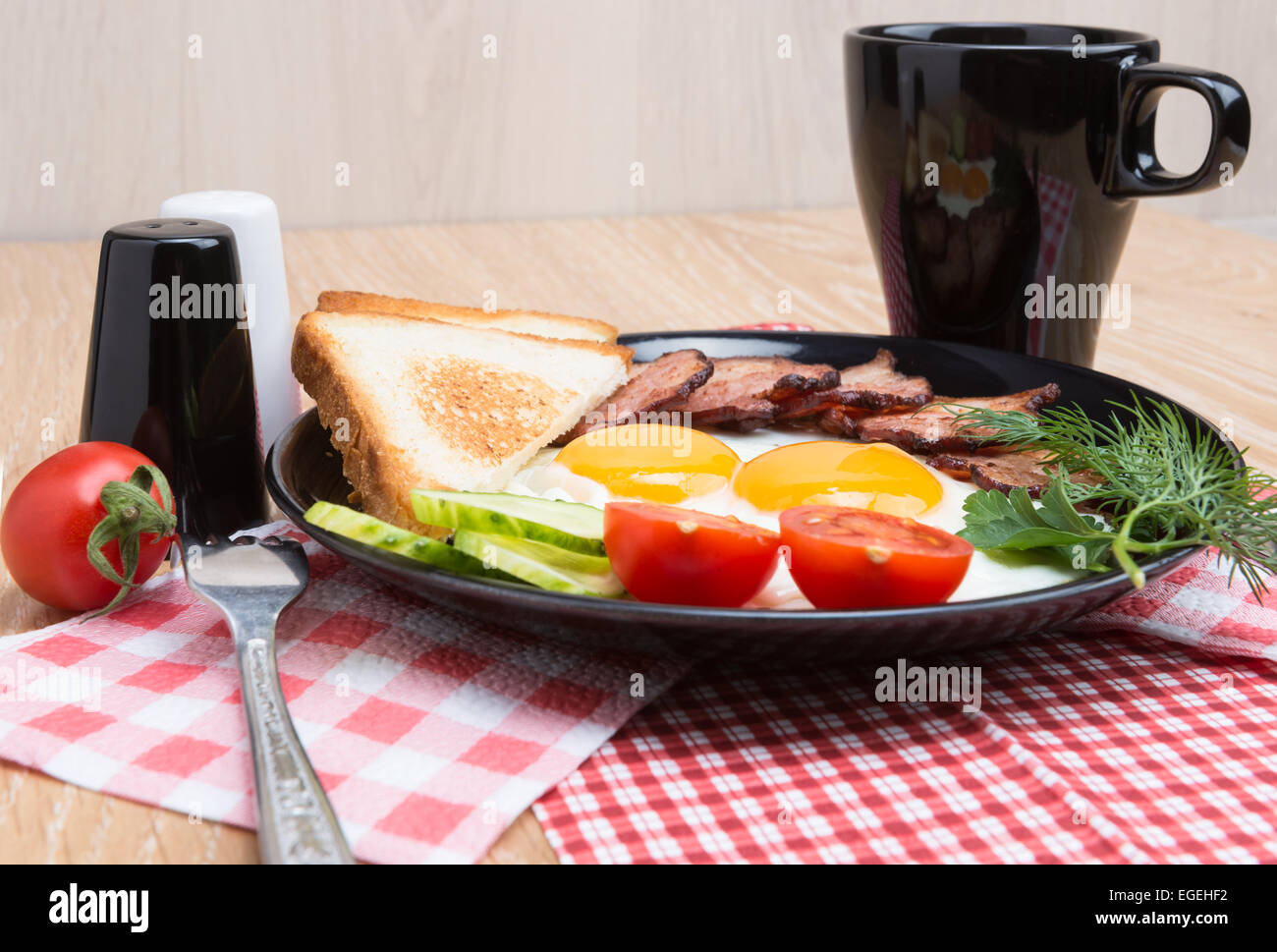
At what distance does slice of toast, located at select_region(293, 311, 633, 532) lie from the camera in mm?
1191

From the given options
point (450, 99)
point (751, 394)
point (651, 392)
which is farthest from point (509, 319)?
point (450, 99)

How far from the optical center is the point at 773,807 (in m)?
0.81

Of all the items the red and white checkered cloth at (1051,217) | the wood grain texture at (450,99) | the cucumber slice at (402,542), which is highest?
the wood grain texture at (450,99)

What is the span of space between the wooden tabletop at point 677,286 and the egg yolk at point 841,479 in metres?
0.53

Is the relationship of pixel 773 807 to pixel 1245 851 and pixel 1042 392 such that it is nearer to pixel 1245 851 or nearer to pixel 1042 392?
pixel 1245 851

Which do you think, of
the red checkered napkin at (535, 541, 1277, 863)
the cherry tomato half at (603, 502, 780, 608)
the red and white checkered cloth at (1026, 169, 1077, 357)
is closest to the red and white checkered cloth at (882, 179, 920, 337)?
the red and white checkered cloth at (1026, 169, 1077, 357)

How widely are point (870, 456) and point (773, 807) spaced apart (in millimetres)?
480

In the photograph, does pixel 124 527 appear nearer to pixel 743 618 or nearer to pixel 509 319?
pixel 743 618

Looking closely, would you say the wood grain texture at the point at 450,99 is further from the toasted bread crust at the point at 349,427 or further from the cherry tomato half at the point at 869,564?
the cherry tomato half at the point at 869,564

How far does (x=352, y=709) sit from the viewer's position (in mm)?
919

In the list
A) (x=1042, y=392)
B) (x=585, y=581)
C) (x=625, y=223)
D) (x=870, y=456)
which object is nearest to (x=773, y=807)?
(x=585, y=581)

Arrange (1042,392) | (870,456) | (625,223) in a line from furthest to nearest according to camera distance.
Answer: (625,223) < (1042,392) < (870,456)

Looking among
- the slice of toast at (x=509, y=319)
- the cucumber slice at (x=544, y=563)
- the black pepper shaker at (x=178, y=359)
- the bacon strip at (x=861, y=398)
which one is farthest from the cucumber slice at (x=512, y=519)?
the slice of toast at (x=509, y=319)

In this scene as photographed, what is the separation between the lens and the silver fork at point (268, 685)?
703 mm
